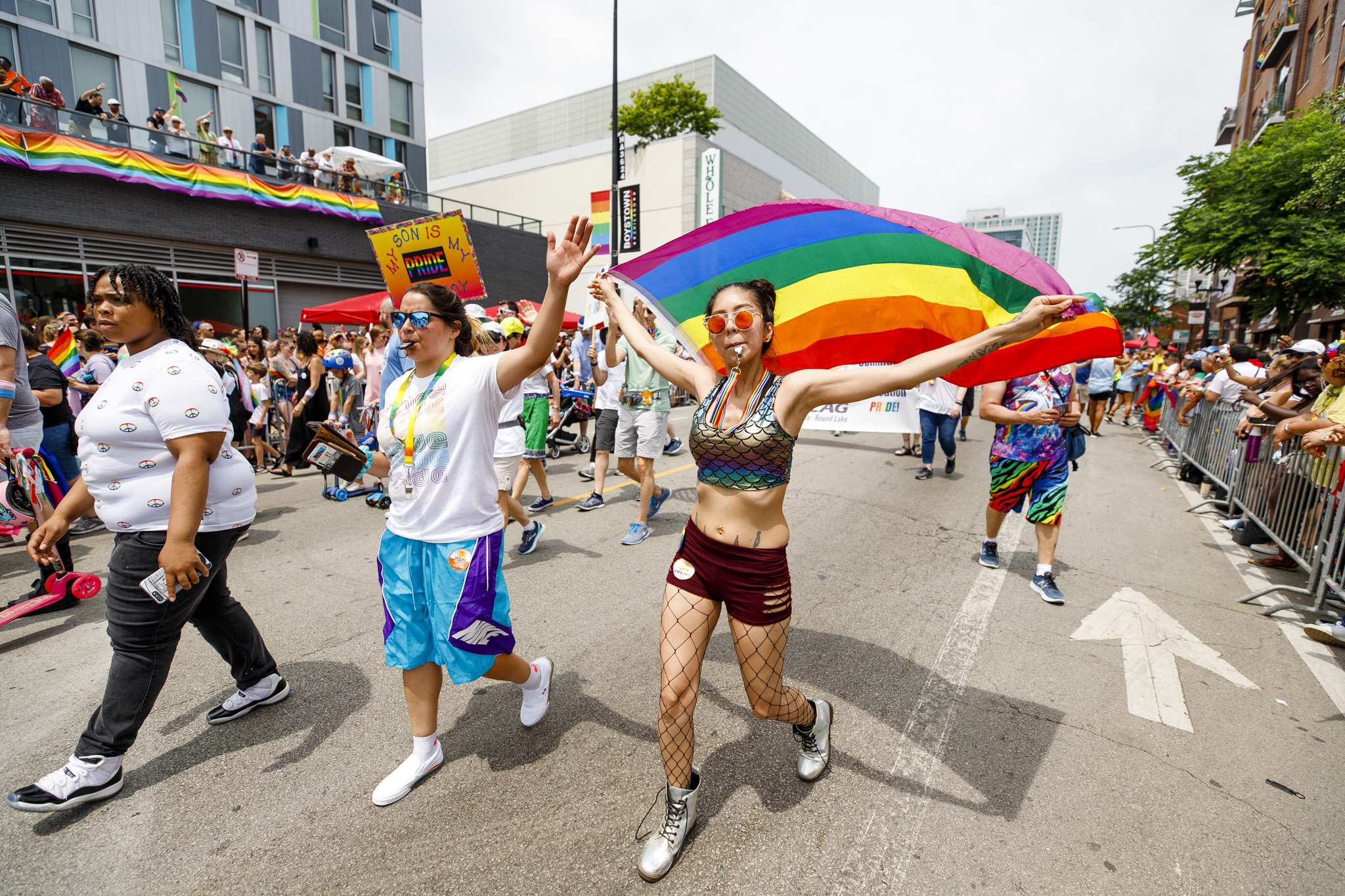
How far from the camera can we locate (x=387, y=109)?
26.4 metres

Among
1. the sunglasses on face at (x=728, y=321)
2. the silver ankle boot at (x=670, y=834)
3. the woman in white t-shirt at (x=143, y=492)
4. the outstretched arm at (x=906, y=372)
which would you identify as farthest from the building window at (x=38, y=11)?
the silver ankle boot at (x=670, y=834)

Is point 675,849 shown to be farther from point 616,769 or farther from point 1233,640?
point 1233,640

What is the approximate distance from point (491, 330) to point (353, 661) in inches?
85.4

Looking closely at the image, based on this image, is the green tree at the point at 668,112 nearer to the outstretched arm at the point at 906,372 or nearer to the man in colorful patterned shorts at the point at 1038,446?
the man in colorful patterned shorts at the point at 1038,446

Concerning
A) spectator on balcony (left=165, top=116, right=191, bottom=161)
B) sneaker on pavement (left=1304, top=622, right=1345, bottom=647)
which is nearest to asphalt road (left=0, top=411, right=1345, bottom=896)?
sneaker on pavement (left=1304, top=622, right=1345, bottom=647)

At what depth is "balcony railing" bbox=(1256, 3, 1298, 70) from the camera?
28.2 meters

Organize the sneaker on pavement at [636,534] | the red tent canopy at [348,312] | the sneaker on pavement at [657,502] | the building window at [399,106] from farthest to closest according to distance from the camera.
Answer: the building window at [399,106] → the red tent canopy at [348,312] → the sneaker on pavement at [657,502] → the sneaker on pavement at [636,534]

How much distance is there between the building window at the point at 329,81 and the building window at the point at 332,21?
0.54 m

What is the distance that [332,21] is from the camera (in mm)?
24422

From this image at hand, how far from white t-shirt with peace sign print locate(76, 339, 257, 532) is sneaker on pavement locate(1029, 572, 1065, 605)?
509 cm

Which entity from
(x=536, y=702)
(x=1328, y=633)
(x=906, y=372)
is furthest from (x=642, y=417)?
(x=1328, y=633)

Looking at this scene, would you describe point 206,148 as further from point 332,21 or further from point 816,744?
point 816,744

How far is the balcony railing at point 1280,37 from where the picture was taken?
28.2 meters

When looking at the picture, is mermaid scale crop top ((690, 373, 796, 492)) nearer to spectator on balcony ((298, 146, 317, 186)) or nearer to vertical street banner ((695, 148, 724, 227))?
spectator on balcony ((298, 146, 317, 186))
